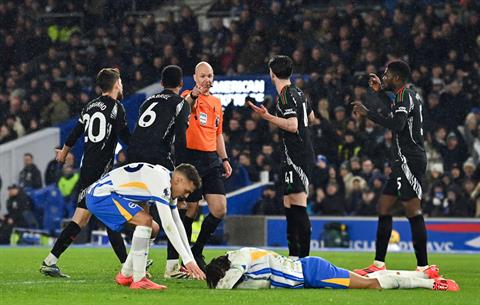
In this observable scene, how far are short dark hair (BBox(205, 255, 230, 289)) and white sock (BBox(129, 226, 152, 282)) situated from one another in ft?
2.03

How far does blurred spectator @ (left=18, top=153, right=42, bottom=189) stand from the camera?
26188 millimetres

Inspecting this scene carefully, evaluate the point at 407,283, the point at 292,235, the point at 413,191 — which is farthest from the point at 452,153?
the point at 407,283

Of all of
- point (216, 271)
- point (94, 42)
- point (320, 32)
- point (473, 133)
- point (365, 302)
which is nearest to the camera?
point (365, 302)

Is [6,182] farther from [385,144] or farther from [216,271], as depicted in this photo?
[216,271]

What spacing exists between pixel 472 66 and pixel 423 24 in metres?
1.52

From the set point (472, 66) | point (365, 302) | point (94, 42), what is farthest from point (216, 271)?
point (94, 42)

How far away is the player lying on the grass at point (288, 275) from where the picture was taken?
9.97m

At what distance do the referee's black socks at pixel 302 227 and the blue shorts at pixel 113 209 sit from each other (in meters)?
2.49

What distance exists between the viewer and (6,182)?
26922 mm

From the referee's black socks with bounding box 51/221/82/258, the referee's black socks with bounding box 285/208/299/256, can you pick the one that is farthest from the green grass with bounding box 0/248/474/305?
the referee's black socks with bounding box 285/208/299/256

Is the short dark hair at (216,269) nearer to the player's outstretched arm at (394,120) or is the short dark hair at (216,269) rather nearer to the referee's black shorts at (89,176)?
the player's outstretched arm at (394,120)

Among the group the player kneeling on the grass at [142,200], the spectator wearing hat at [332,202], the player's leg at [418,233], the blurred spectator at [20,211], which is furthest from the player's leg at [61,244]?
the blurred spectator at [20,211]

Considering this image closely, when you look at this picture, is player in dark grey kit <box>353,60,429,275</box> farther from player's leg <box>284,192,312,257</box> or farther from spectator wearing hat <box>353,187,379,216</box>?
spectator wearing hat <box>353,187,379,216</box>

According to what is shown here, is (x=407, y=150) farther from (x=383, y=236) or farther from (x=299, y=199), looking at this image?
(x=299, y=199)
